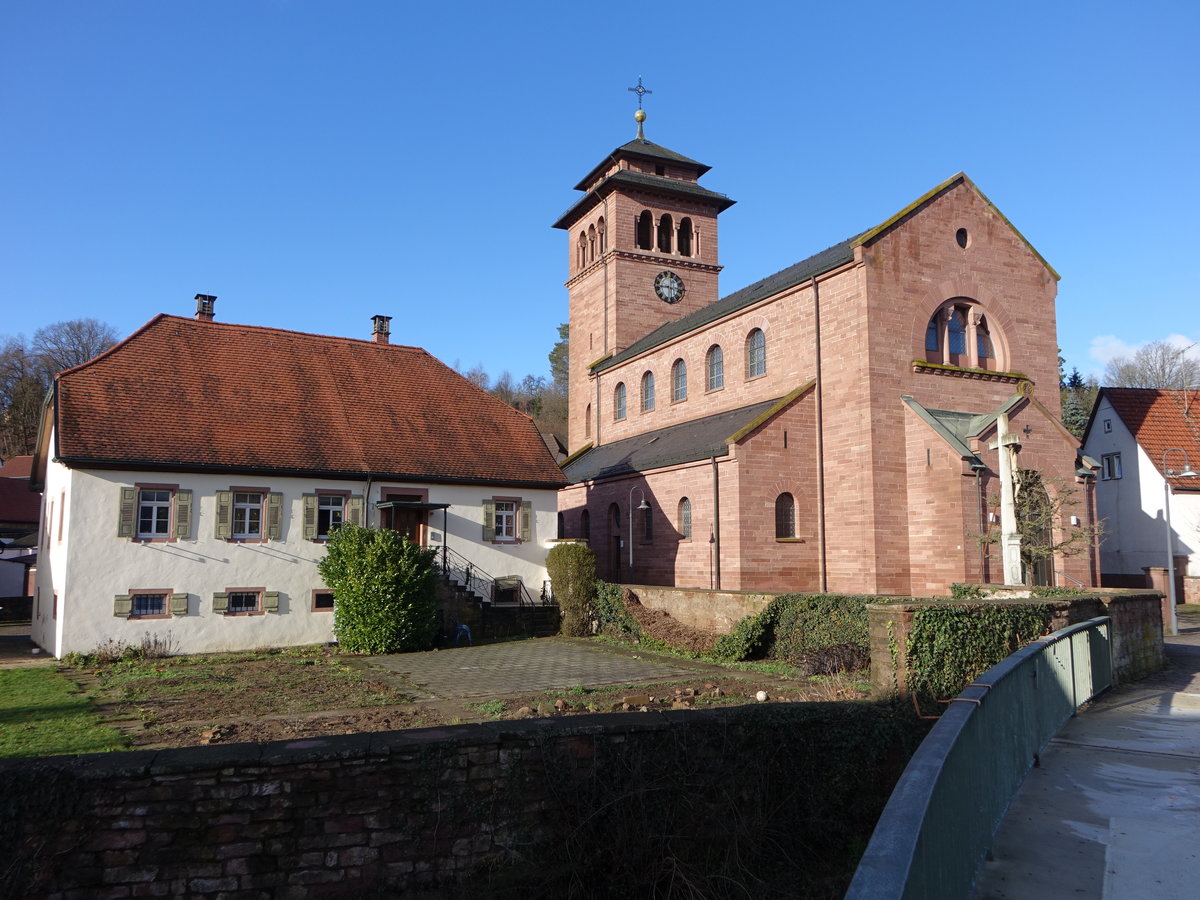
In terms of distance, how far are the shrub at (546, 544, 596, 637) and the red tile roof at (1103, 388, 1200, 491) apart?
988 inches

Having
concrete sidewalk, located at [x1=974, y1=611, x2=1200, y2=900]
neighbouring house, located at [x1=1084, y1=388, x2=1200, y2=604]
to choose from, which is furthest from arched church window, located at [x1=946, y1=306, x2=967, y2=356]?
concrete sidewalk, located at [x1=974, y1=611, x2=1200, y2=900]

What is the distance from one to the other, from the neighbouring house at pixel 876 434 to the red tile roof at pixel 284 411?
5178 mm

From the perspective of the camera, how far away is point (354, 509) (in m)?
21.7

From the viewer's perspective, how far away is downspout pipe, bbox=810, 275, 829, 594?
2425 centimetres

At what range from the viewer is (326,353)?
25234mm

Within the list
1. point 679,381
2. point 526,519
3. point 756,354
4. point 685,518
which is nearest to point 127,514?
point 526,519

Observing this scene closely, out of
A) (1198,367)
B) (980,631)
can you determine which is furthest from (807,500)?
(1198,367)

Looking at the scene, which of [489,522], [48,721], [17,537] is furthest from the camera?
[17,537]

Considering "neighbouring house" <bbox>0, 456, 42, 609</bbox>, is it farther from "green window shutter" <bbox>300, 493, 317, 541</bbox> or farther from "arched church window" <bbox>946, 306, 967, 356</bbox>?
"arched church window" <bbox>946, 306, 967, 356</bbox>

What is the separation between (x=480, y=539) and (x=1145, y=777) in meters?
17.7

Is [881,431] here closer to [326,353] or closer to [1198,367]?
[326,353]

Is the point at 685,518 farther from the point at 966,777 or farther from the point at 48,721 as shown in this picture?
the point at 966,777

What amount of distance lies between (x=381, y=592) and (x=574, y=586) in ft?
17.6

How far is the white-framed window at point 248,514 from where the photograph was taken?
66.6 ft
